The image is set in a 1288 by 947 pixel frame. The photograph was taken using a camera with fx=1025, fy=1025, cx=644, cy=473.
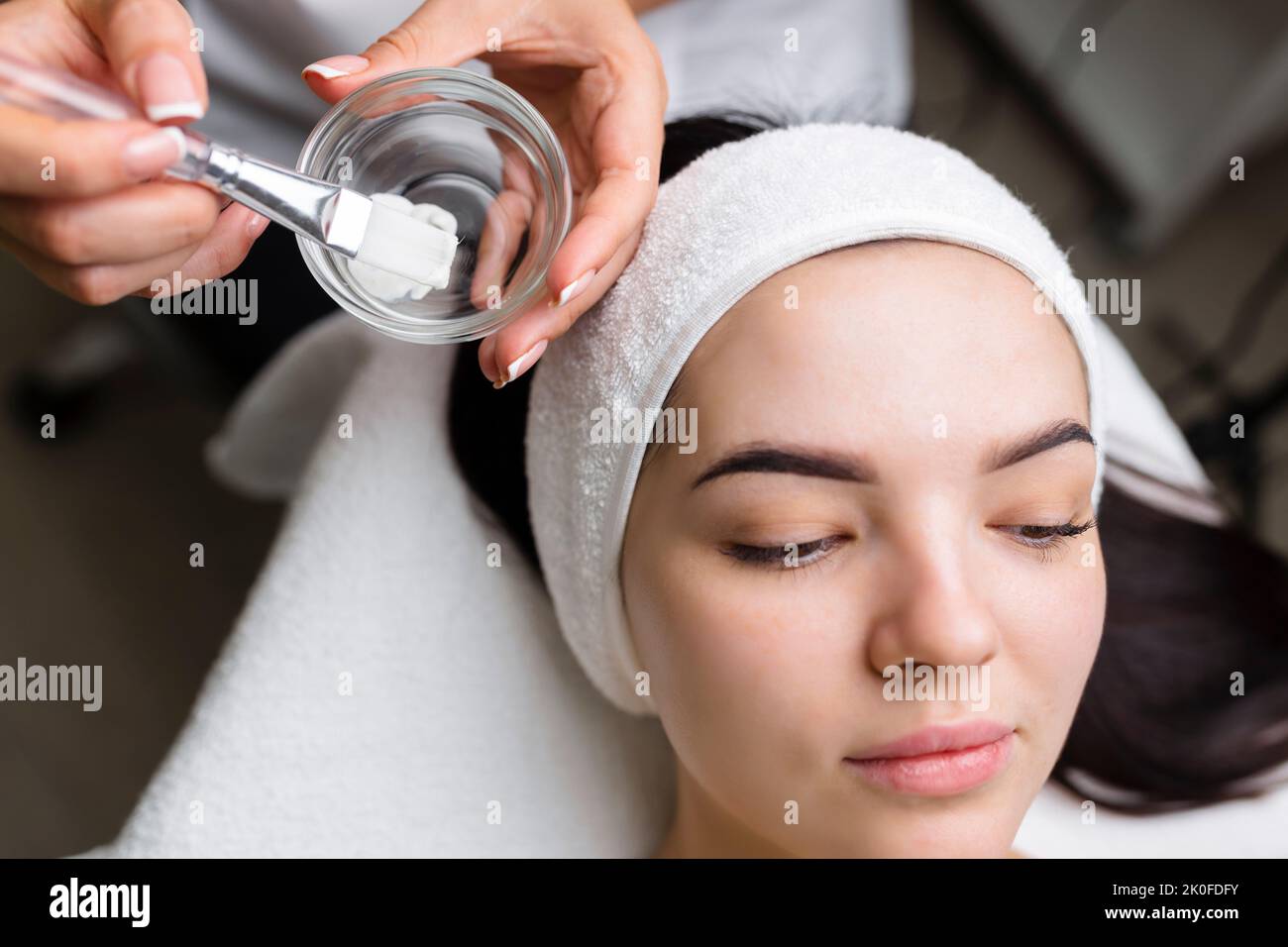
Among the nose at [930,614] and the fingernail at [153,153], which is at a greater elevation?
the fingernail at [153,153]

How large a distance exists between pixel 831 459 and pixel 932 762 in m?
0.22

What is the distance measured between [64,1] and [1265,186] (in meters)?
1.92

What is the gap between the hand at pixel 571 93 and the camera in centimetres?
66

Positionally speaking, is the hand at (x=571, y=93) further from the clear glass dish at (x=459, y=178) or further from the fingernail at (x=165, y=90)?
the fingernail at (x=165, y=90)

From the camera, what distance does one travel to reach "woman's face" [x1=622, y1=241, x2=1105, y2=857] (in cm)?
65

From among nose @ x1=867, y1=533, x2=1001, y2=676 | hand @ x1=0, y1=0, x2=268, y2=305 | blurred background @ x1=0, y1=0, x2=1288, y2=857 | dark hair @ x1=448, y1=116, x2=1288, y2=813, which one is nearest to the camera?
hand @ x1=0, y1=0, x2=268, y2=305

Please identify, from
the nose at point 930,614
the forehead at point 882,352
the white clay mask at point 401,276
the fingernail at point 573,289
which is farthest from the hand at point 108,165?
the nose at point 930,614

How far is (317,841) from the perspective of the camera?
94 cm

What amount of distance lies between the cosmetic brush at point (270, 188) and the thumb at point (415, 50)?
3.6 inches

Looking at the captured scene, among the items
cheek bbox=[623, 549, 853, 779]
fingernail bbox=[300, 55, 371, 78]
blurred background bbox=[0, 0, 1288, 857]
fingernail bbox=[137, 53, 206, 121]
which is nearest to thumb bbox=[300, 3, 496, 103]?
fingernail bbox=[300, 55, 371, 78]

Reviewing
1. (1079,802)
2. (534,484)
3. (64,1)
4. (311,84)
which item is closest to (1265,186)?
(1079,802)

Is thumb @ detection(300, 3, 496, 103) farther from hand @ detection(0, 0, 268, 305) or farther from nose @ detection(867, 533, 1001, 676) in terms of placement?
nose @ detection(867, 533, 1001, 676)

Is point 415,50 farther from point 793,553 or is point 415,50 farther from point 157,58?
point 793,553
